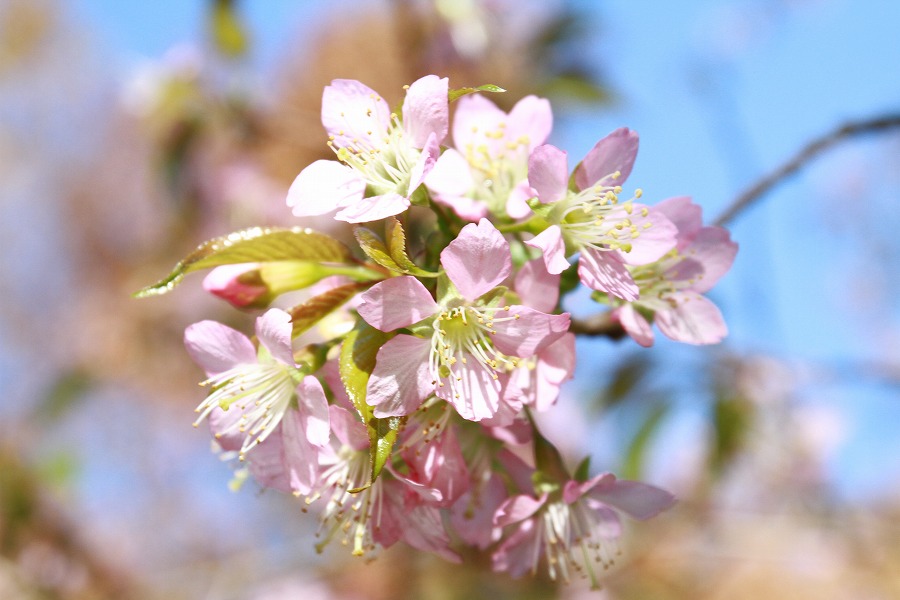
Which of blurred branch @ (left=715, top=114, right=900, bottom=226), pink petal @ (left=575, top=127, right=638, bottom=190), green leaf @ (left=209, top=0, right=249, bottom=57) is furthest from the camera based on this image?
green leaf @ (left=209, top=0, right=249, bottom=57)

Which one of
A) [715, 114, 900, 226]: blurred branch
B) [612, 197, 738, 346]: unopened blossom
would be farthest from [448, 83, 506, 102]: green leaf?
[715, 114, 900, 226]: blurred branch

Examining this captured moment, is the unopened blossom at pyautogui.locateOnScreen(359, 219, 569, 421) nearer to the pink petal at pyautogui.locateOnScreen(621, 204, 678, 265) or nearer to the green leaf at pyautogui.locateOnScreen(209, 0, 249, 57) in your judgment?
the pink petal at pyautogui.locateOnScreen(621, 204, 678, 265)

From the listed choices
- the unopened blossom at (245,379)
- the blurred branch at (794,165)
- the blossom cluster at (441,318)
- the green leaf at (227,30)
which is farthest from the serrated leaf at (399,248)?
the green leaf at (227,30)

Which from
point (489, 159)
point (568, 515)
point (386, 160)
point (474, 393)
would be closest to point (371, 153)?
point (386, 160)

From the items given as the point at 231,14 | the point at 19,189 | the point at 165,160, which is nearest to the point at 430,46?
the point at 231,14

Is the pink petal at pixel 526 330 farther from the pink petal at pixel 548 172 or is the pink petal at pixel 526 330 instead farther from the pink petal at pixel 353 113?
the pink petal at pixel 353 113

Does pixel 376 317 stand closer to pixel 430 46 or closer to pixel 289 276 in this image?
pixel 289 276

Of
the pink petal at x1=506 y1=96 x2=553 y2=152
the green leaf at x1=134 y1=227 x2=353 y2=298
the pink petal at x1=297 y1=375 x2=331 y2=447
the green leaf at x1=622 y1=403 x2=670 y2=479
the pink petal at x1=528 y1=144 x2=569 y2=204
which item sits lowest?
the green leaf at x1=622 y1=403 x2=670 y2=479
